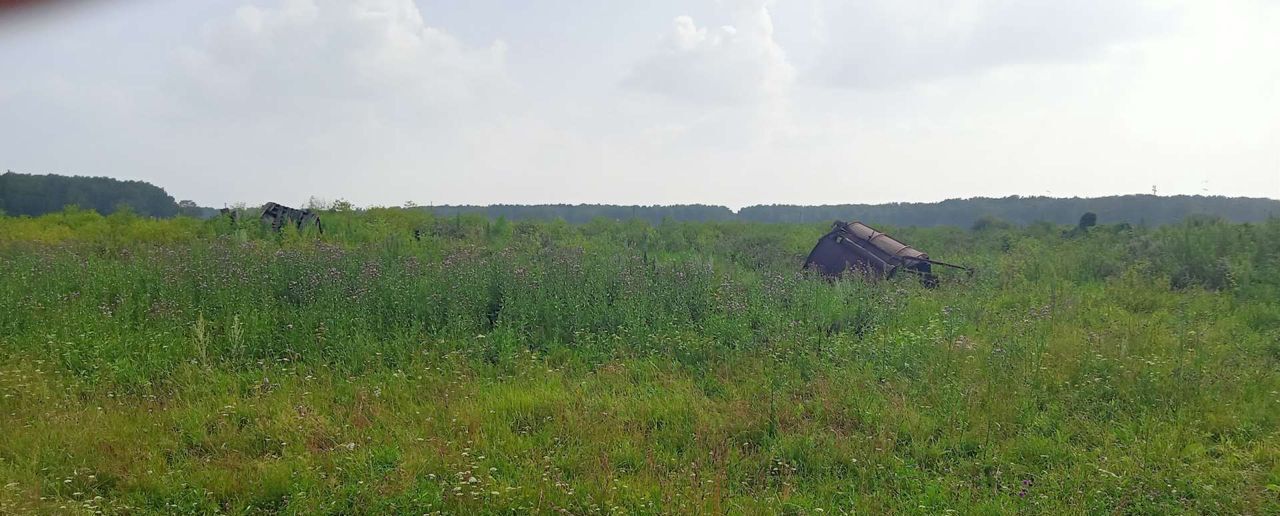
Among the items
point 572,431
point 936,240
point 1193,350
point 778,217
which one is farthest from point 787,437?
point 778,217

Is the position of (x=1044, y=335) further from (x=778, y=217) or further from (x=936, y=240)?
(x=778, y=217)

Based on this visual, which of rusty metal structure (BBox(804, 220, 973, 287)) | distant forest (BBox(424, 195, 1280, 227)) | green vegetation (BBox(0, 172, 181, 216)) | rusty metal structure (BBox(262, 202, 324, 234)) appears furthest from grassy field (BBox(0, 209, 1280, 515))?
distant forest (BBox(424, 195, 1280, 227))

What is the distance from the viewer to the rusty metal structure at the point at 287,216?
1475cm

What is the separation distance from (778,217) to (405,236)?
3745cm

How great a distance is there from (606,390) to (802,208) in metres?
47.7

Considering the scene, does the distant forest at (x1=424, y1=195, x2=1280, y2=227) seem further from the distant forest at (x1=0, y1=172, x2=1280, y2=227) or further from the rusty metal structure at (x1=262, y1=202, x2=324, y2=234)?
the rusty metal structure at (x1=262, y1=202, x2=324, y2=234)

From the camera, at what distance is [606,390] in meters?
5.15

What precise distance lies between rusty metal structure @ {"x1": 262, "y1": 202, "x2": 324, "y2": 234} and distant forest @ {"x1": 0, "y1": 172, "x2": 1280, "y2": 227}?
2971mm

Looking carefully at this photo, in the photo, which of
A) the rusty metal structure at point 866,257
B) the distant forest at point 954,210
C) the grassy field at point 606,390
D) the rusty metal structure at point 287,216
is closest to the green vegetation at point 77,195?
the rusty metal structure at point 287,216

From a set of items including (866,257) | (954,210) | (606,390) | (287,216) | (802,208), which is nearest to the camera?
(606,390)

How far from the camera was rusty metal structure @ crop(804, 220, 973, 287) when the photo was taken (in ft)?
34.9

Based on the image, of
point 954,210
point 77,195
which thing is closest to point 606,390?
point 77,195

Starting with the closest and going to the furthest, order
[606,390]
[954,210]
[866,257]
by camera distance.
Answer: [606,390] → [866,257] → [954,210]

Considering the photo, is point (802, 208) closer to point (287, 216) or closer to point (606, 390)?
point (287, 216)
